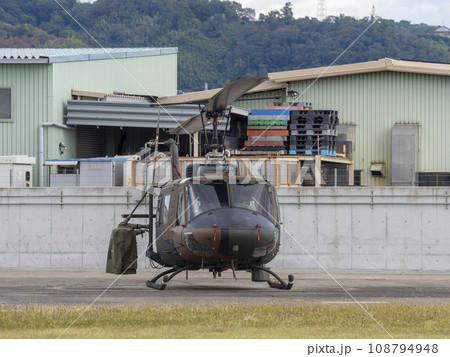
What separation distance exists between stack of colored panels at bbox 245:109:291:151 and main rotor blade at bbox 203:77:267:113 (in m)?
16.9

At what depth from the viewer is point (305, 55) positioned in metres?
147

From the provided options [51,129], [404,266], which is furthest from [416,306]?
[51,129]

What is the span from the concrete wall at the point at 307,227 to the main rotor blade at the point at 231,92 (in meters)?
11.8

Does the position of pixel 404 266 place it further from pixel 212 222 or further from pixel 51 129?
pixel 51 129

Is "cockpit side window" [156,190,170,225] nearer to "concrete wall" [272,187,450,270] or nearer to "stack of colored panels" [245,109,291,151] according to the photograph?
"concrete wall" [272,187,450,270]

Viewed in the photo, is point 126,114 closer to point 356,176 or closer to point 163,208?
point 356,176

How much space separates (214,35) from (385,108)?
11235cm

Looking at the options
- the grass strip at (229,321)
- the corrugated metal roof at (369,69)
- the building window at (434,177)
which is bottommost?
the grass strip at (229,321)

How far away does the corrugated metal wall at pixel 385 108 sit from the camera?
138 feet

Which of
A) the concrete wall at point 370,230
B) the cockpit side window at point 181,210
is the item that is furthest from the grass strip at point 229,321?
the concrete wall at point 370,230

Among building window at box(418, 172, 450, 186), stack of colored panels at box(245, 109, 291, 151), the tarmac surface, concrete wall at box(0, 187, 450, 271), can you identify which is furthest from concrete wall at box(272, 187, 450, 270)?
building window at box(418, 172, 450, 186)

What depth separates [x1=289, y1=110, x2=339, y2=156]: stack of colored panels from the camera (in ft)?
125

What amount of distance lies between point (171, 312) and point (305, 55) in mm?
133466

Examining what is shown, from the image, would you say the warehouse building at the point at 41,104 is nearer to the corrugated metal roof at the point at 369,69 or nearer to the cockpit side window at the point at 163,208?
the corrugated metal roof at the point at 369,69
